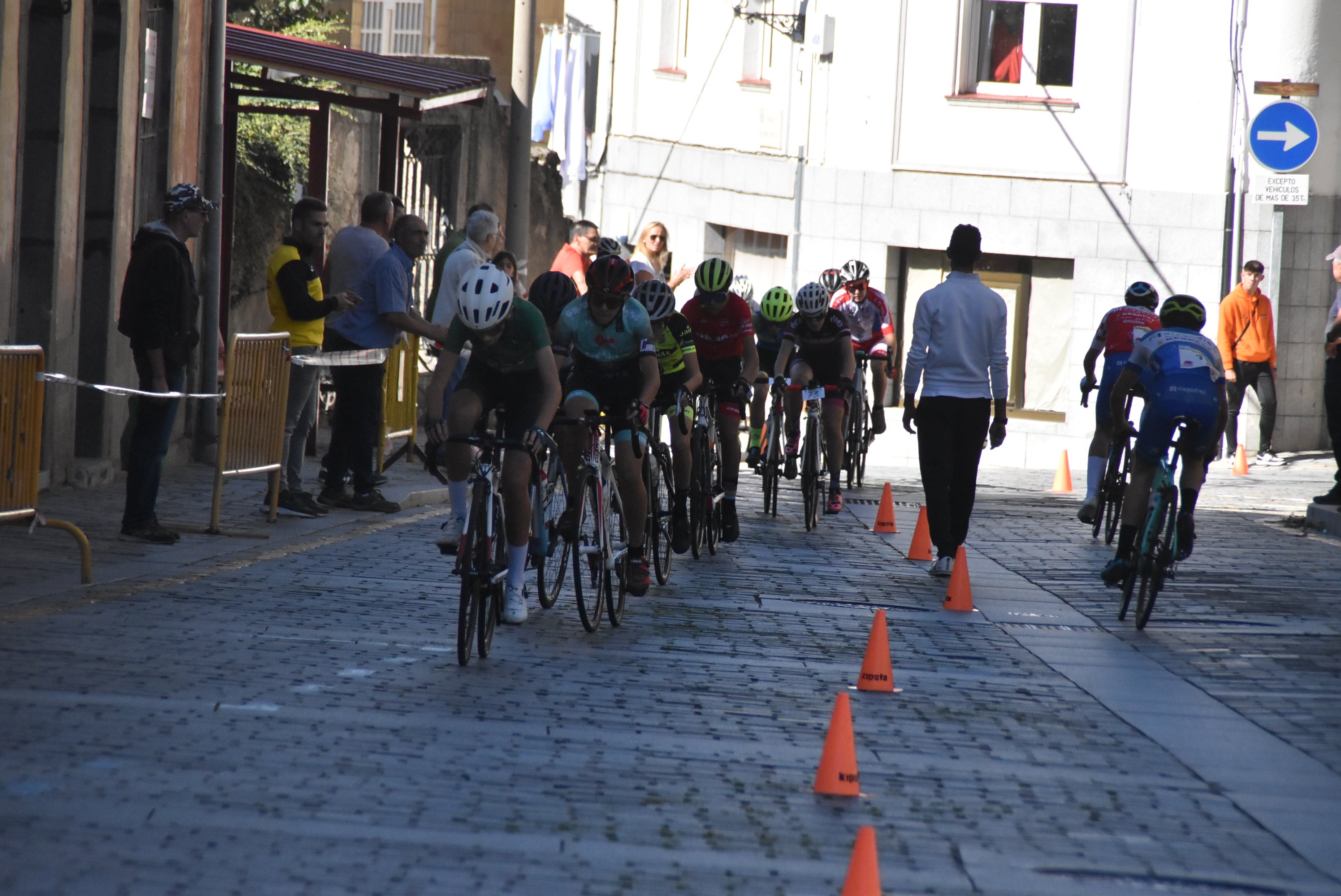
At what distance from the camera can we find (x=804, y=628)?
29.3 ft

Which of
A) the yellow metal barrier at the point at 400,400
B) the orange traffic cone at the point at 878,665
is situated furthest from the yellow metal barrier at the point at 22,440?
the yellow metal barrier at the point at 400,400

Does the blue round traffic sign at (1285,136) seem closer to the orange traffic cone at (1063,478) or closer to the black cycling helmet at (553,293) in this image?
the orange traffic cone at (1063,478)

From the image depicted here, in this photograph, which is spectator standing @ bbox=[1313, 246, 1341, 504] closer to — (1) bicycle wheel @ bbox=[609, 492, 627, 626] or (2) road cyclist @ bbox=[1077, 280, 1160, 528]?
(2) road cyclist @ bbox=[1077, 280, 1160, 528]

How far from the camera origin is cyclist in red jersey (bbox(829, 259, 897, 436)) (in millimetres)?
16828

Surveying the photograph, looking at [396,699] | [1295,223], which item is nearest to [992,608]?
[396,699]

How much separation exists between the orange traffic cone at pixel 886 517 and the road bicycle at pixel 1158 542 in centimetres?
404

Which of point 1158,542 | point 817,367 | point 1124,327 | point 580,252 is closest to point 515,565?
point 1158,542

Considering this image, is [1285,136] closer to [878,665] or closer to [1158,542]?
[1158,542]

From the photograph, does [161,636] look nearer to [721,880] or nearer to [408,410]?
[721,880]

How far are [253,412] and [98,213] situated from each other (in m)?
2.89

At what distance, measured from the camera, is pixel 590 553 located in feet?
27.5

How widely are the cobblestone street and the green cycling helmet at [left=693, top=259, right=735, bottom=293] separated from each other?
7.25 ft

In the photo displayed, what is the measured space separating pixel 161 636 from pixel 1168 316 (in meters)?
5.73

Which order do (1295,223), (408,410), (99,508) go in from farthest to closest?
(1295,223) < (408,410) < (99,508)
